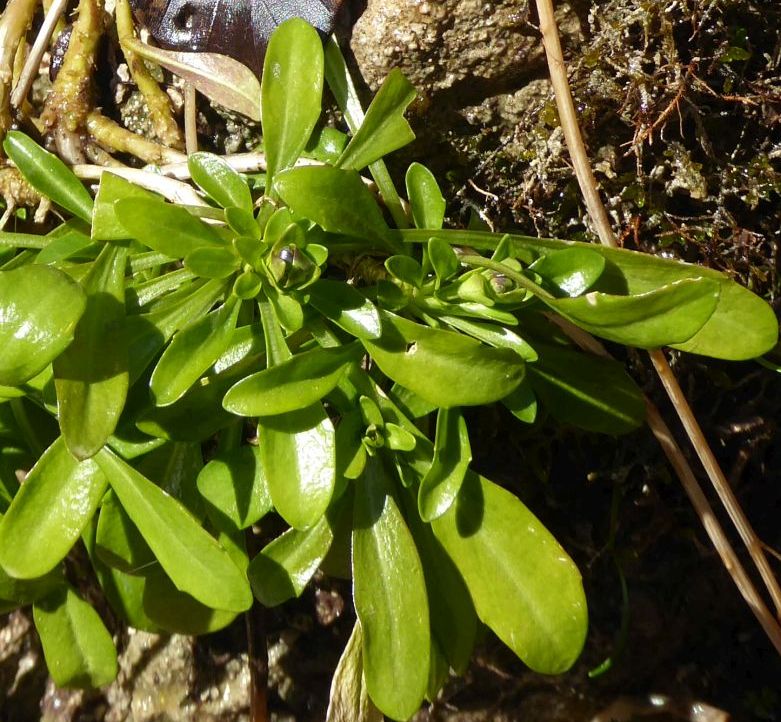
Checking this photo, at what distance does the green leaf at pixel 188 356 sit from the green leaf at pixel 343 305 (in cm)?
11

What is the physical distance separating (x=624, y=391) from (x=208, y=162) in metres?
0.62

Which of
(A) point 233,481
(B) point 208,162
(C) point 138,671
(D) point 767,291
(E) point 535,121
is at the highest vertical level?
(B) point 208,162

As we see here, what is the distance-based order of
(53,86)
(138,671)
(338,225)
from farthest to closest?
(138,671) < (53,86) < (338,225)

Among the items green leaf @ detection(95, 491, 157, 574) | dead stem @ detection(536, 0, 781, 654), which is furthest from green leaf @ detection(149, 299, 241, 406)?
dead stem @ detection(536, 0, 781, 654)

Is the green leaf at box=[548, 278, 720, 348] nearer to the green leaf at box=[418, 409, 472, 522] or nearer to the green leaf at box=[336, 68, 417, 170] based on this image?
the green leaf at box=[418, 409, 472, 522]

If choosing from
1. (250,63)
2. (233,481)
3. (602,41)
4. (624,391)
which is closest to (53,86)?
(250,63)

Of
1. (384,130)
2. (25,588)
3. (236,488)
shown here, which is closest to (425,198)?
(384,130)

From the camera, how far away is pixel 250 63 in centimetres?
114

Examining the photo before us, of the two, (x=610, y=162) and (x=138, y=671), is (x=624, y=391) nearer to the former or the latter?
(x=610, y=162)

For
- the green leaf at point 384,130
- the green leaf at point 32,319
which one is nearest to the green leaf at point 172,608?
the green leaf at point 32,319

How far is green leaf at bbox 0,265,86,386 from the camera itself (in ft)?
2.64

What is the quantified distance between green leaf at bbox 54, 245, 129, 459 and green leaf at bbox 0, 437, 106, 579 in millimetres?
113

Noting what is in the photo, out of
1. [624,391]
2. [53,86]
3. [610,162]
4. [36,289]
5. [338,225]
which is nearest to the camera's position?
[36,289]

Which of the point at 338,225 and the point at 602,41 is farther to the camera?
the point at 602,41
